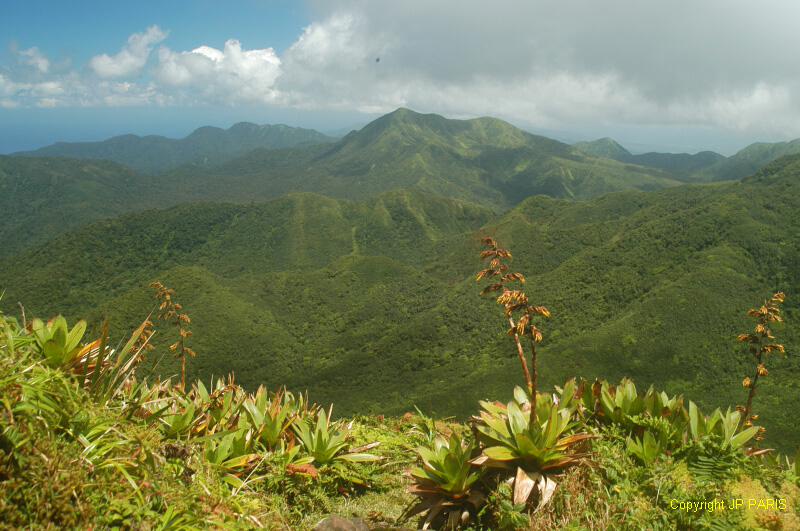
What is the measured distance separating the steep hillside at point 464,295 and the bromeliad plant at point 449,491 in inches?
1922

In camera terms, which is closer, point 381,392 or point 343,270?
point 381,392

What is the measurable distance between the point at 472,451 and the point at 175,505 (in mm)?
2647

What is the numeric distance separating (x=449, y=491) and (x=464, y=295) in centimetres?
9108

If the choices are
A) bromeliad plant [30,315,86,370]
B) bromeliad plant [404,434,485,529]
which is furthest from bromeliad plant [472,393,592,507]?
bromeliad plant [30,315,86,370]

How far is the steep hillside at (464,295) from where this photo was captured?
5762 cm

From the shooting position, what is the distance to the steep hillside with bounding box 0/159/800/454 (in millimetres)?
57625

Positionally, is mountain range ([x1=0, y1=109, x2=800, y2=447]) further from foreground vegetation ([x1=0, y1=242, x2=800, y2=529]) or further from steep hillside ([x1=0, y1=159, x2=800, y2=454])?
foreground vegetation ([x1=0, y1=242, x2=800, y2=529])

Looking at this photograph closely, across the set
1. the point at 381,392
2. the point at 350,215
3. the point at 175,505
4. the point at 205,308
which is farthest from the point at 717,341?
the point at 350,215

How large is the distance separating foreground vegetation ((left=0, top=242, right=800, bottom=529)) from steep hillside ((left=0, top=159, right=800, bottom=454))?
47.8m

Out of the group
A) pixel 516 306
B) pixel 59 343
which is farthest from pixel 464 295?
pixel 59 343

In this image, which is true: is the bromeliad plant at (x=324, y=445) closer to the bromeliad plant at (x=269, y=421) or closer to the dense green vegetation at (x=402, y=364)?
the dense green vegetation at (x=402, y=364)

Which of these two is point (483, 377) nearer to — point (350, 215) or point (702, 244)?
point (702, 244)

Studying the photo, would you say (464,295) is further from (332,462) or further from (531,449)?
(531,449)

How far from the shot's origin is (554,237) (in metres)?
116
